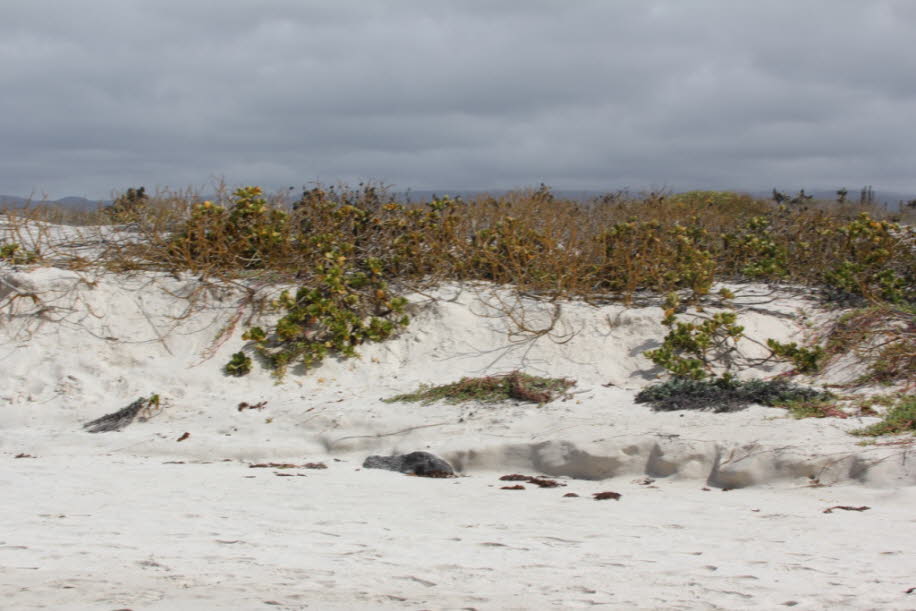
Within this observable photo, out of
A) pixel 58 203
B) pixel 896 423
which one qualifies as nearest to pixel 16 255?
pixel 58 203

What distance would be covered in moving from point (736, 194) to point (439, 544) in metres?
15.7

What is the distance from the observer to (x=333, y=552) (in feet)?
11.9

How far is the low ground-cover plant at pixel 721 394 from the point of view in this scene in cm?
636

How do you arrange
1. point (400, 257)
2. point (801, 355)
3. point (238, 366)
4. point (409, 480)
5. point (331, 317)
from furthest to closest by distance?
1. point (400, 257)
2. point (331, 317)
3. point (238, 366)
4. point (801, 355)
5. point (409, 480)

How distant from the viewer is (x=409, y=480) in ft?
18.0

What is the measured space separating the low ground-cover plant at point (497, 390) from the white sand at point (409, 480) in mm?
170

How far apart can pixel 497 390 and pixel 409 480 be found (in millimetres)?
1722

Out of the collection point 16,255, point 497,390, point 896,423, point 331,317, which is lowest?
point 497,390

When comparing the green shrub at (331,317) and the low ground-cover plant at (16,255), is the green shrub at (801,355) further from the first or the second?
the low ground-cover plant at (16,255)

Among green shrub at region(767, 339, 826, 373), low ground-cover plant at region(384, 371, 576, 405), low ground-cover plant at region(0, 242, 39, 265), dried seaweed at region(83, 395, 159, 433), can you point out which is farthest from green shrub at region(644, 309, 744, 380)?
low ground-cover plant at region(0, 242, 39, 265)

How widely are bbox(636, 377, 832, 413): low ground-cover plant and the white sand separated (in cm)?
18

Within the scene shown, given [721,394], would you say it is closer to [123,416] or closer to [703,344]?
[703,344]

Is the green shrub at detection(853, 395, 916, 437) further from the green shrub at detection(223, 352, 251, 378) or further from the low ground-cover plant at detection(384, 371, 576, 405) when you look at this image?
the green shrub at detection(223, 352, 251, 378)

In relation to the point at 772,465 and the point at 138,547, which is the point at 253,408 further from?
the point at 772,465
